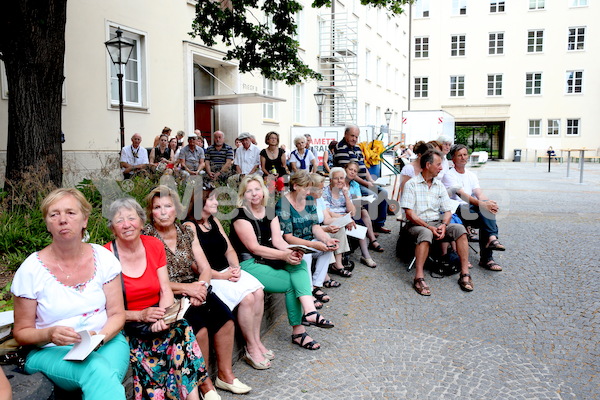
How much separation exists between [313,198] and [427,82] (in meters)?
45.1

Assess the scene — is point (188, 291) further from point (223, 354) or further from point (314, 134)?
point (314, 134)

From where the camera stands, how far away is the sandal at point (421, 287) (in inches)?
235

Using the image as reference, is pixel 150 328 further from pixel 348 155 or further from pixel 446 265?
pixel 348 155

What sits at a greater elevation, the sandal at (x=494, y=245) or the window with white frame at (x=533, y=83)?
the window with white frame at (x=533, y=83)

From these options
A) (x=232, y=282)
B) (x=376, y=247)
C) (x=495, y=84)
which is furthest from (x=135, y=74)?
(x=495, y=84)

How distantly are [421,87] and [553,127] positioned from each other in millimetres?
11932

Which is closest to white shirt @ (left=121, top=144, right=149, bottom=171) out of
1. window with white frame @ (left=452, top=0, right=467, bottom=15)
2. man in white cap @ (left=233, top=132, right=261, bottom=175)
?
man in white cap @ (left=233, top=132, right=261, bottom=175)

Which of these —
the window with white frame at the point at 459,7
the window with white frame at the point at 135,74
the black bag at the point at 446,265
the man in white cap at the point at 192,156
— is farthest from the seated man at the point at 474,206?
the window with white frame at the point at 459,7

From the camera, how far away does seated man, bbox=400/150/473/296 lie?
6238 mm

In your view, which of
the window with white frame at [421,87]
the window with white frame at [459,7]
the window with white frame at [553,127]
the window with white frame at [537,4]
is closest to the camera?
the window with white frame at [553,127]

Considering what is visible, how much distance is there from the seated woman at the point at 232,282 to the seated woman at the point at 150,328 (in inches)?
26.7

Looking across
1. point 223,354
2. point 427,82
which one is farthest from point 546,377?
point 427,82

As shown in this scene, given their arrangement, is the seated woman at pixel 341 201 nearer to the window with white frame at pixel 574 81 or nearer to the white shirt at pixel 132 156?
the white shirt at pixel 132 156

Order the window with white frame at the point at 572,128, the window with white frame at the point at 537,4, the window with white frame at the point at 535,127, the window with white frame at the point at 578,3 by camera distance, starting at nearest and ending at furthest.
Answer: the window with white frame at the point at 578,3 < the window with white frame at the point at 572,128 < the window with white frame at the point at 537,4 < the window with white frame at the point at 535,127
